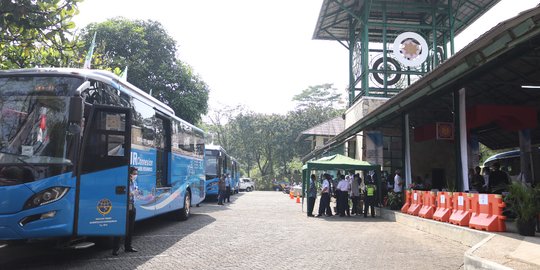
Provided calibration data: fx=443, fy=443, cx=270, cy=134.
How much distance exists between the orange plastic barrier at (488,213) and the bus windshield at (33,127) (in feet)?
28.8

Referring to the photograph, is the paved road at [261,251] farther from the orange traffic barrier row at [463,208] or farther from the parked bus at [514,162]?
the parked bus at [514,162]

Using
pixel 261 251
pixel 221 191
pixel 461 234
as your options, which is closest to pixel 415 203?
pixel 461 234

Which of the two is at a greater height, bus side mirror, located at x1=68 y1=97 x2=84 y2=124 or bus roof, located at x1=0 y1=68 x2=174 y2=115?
bus roof, located at x1=0 y1=68 x2=174 y2=115

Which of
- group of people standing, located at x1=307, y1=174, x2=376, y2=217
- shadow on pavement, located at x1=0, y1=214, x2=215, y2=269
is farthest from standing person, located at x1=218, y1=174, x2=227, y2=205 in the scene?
shadow on pavement, located at x1=0, y1=214, x2=215, y2=269

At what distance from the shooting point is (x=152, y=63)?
3067cm

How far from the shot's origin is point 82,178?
25.1 feet

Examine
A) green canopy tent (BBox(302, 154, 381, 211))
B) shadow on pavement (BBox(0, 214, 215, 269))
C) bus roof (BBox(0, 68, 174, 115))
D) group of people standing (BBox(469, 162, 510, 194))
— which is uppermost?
bus roof (BBox(0, 68, 174, 115))

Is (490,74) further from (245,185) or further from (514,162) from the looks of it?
(245,185)

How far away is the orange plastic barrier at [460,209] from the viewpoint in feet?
36.1

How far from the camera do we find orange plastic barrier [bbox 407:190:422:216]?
14.4 meters

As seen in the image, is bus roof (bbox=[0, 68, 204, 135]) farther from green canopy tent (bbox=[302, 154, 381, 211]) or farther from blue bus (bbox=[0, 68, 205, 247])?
green canopy tent (bbox=[302, 154, 381, 211])

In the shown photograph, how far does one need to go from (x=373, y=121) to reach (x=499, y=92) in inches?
191

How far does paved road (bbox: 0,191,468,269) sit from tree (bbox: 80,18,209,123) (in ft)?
59.2

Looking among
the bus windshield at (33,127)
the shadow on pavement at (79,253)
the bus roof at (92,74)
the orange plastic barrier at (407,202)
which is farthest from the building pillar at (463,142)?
the bus windshield at (33,127)
